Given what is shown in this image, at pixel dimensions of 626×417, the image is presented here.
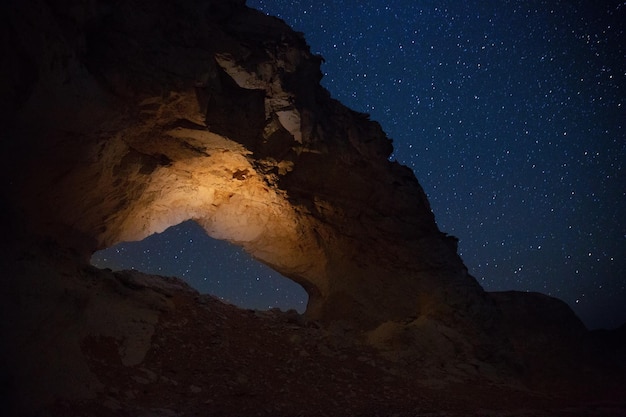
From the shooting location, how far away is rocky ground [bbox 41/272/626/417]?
4.81 meters

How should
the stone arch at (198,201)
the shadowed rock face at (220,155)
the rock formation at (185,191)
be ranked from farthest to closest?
the stone arch at (198,201), the shadowed rock face at (220,155), the rock formation at (185,191)

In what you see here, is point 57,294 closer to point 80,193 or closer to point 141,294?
point 141,294

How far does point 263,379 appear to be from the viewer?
5.74 metres

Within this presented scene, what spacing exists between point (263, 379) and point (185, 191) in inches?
227

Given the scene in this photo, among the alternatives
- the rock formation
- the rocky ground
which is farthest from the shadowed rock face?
the rocky ground

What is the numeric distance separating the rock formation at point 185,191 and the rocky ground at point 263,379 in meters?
0.19

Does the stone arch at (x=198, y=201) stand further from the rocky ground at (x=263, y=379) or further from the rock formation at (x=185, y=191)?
the rocky ground at (x=263, y=379)

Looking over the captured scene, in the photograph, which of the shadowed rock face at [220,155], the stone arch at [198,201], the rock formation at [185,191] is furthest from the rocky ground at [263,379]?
the shadowed rock face at [220,155]

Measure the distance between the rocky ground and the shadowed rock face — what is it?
78.9 inches

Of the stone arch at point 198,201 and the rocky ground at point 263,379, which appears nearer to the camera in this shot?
the rocky ground at point 263,379

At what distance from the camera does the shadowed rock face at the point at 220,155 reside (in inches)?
241

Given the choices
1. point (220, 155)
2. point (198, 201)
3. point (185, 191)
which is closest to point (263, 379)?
point (220, 155)

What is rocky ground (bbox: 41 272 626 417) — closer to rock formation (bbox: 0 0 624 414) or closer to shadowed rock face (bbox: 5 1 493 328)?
rock formation (bbox: 0 0 624 414)

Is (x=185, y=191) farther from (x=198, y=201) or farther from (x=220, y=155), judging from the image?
(x=220, y=155)
